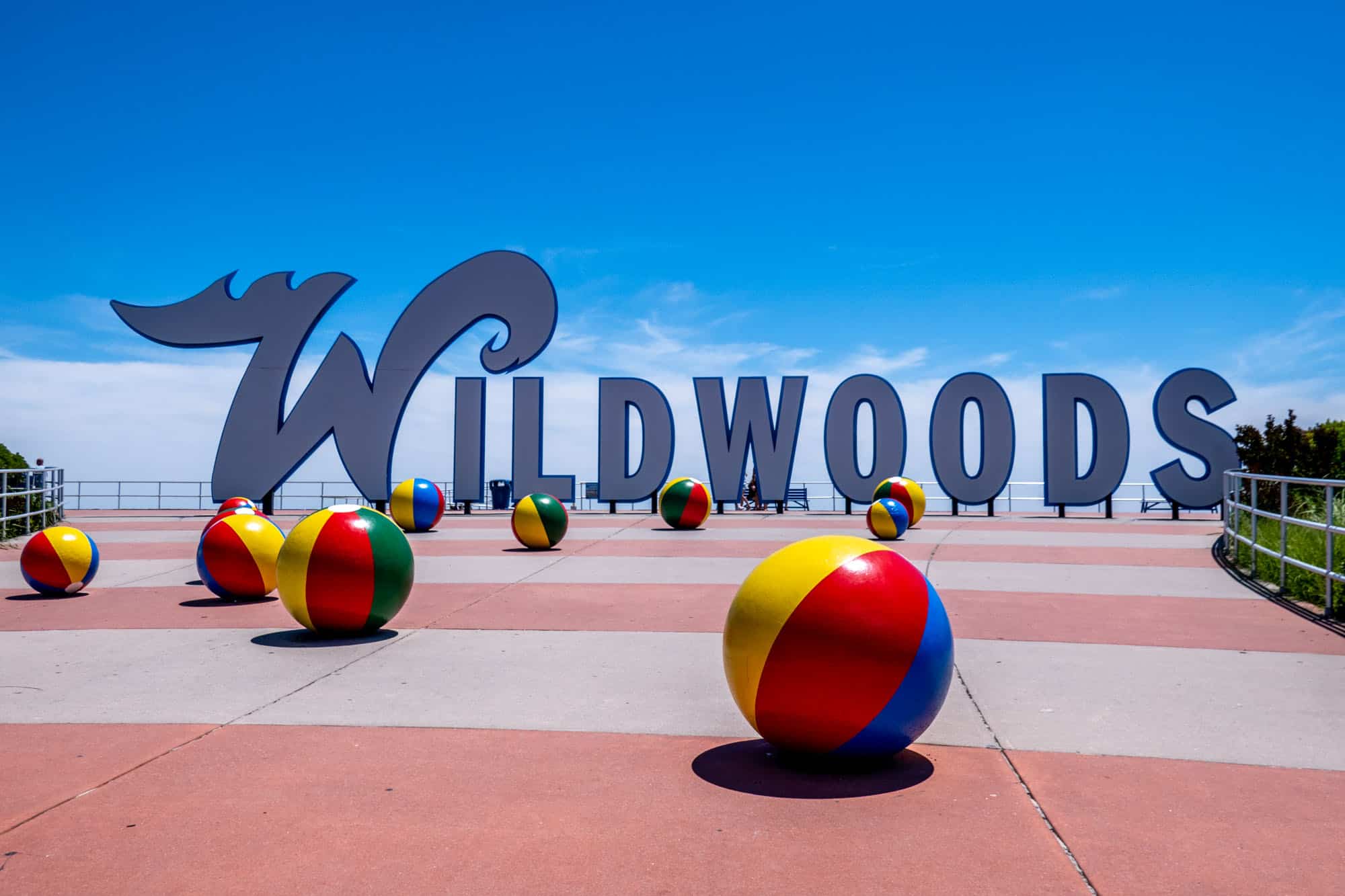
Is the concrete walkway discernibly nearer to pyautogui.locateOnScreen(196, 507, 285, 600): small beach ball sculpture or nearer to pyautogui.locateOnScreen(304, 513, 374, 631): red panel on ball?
pyautogui.locateOnScreen(304, 513, 374, 631): red panel on ball

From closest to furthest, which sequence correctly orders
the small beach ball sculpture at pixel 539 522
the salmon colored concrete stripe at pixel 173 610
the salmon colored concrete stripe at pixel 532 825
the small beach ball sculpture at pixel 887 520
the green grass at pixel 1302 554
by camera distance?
the salmon colored concrete stripe at pixel 532 825 → the salmon colored concrete stripe at pixel 173 610 → the green grass at pixel 1302 554 → the small beach ball sculpture at pixel 539 522 → the small beach ball sculpture at pixel 887 520

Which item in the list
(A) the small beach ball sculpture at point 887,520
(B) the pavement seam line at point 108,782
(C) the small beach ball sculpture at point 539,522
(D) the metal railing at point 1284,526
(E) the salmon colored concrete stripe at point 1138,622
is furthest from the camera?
(A) the small beach ball sculpture at point 887,520

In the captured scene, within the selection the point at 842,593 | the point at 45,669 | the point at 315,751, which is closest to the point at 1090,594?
the point at 842,593

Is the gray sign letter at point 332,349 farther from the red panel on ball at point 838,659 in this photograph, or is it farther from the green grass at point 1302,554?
the red panel on ball at point 838,659

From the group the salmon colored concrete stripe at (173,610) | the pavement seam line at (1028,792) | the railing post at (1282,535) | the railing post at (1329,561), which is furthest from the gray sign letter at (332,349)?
the pavement seam line at (1028,792)

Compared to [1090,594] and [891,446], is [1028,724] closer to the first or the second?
[1090,594]

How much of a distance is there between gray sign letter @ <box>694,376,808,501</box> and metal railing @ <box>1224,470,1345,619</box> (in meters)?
12.9

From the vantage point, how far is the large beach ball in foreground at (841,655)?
5.02m

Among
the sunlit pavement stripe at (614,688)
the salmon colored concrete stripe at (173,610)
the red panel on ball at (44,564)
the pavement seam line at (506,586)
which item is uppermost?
the red panel on ball at (44,564)

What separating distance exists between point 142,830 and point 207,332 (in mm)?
27087

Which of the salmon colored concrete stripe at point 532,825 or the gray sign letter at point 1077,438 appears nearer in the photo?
the salmon colored concrete stripe at point 532,825

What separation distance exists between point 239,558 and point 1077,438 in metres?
24.0

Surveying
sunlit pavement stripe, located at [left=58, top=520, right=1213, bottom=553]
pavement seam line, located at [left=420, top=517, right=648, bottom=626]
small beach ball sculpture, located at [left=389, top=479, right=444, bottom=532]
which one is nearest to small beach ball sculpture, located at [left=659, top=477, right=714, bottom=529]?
sunlit pavement stripe, located at [left=58, top=520, right=1213, bottom=553]

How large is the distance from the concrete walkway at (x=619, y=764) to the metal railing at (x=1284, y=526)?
0.84m
